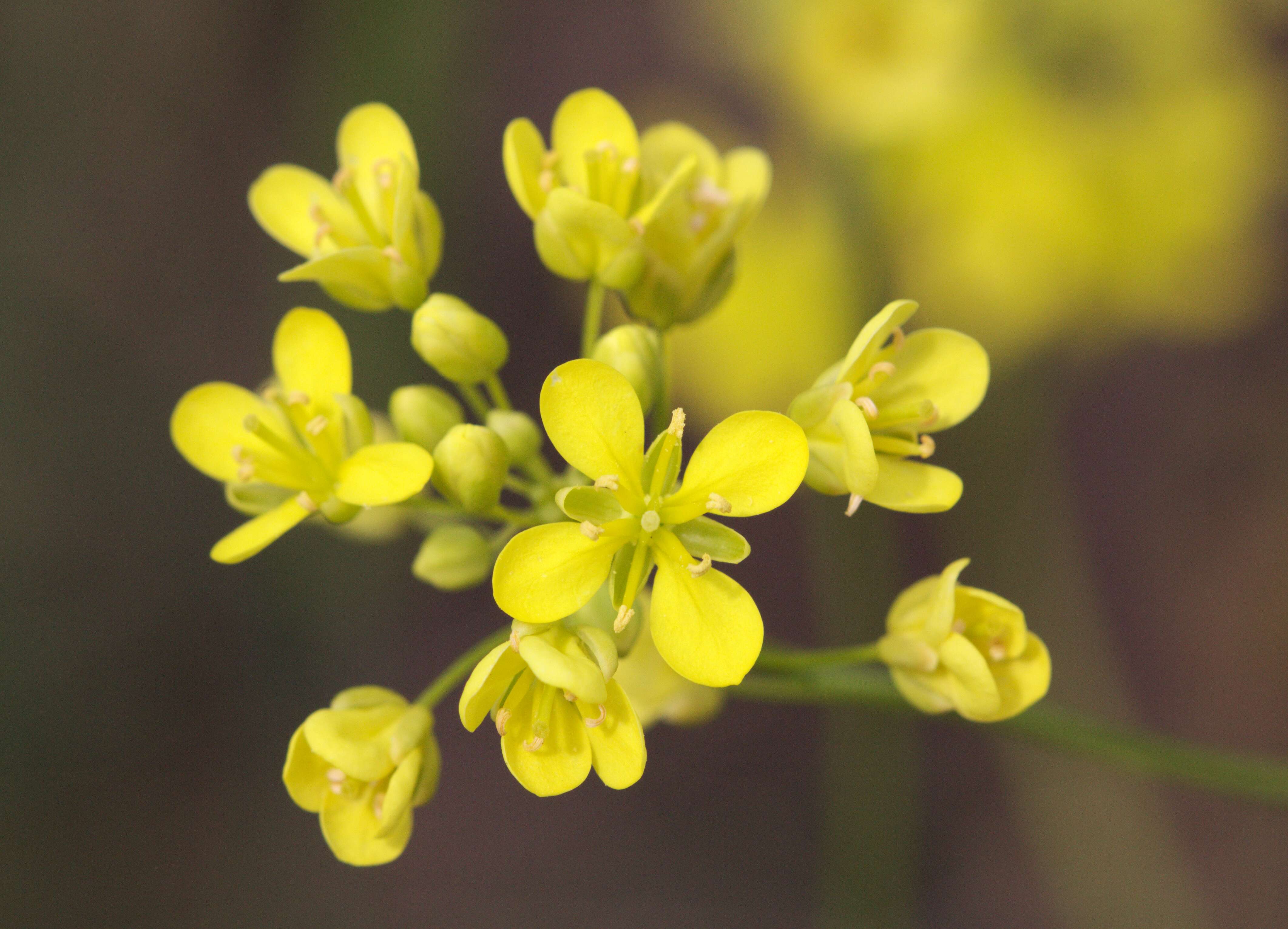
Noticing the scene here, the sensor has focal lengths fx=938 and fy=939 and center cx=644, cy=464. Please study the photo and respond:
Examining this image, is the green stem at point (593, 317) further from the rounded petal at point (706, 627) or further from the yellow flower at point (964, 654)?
the yellow flower at point (964, 654)

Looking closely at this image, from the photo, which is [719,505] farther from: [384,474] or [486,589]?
[486,589]

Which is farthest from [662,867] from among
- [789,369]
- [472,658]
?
[472,658]

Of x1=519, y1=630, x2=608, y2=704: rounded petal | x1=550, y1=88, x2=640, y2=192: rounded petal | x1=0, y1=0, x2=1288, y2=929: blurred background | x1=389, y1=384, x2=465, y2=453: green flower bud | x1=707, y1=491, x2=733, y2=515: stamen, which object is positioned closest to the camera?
x1=519, y1=630, x2=608, y2=704: rounded petal

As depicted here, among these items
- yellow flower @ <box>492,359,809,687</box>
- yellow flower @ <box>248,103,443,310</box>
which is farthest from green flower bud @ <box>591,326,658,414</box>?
yellow flower @ <box>248,103,443,310</box>

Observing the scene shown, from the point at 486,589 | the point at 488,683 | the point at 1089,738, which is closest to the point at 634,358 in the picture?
the point at 488,683

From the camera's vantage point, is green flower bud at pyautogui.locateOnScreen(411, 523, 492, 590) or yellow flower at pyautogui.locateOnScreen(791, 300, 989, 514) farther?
green flower bud at pyautogui.locateOnScreen(411, 523, 492, 590)

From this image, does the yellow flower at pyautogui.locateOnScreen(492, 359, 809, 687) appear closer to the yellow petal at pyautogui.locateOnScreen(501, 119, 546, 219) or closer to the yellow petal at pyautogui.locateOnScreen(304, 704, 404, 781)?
the yellow petal at pyautogui.locateOnScreen(304, 704, 404, 781)

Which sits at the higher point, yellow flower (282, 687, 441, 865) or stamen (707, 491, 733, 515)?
stamen (707, 491, 733, 515)
